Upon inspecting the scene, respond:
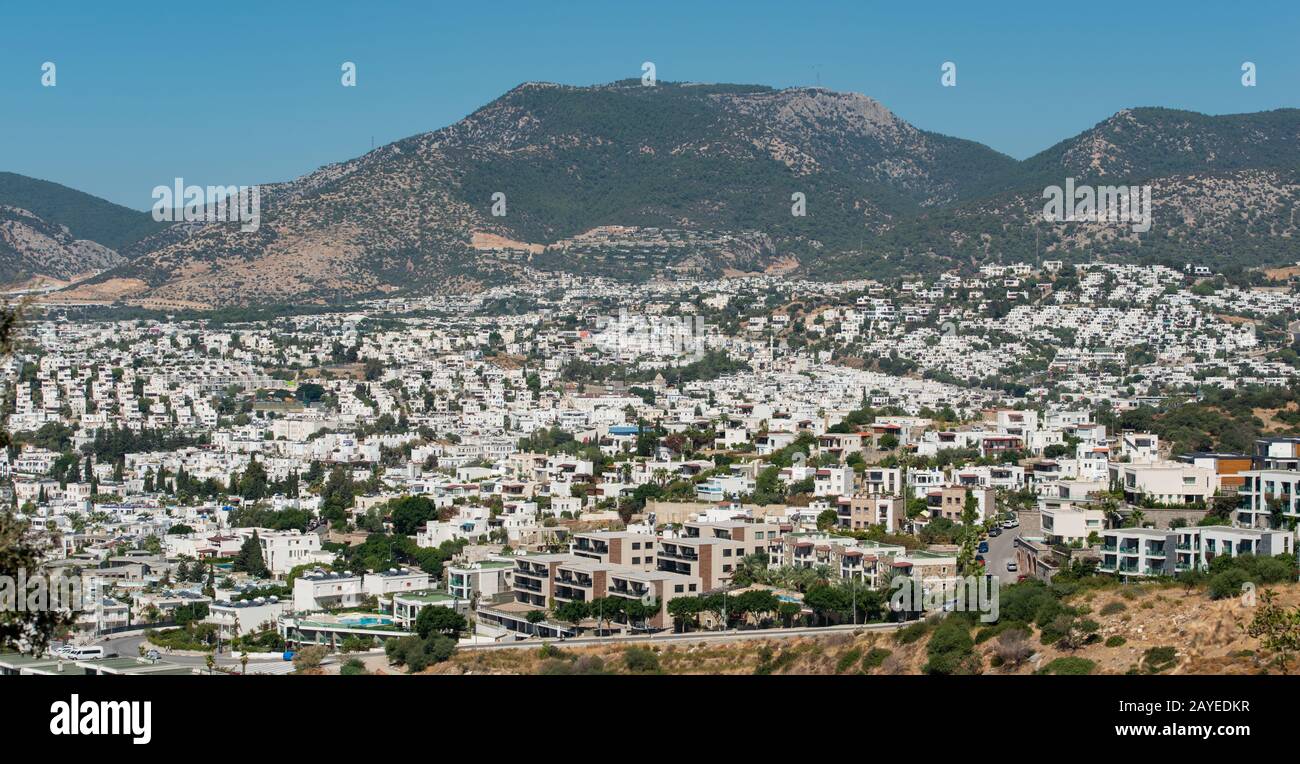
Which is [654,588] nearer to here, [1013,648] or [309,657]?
[309,657]

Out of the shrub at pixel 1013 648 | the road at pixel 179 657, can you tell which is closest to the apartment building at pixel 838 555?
the shrub at pixel 1013 648

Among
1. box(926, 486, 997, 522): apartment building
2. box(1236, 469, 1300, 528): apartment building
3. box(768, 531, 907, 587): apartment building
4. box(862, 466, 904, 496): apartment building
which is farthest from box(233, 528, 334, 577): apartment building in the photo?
box(1236, 469, 1300, 528): apartment building

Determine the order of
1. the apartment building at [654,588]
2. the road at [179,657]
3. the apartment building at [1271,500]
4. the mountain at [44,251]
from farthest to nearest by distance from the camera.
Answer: the mountain at [44,251] → the apartment building at [654,588] → the apartment building at [1271,500] → the road at [179,657]

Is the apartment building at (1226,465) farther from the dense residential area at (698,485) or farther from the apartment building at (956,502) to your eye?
the apartment building at (956,502)

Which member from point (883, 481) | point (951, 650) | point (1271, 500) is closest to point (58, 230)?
point (883, 481)

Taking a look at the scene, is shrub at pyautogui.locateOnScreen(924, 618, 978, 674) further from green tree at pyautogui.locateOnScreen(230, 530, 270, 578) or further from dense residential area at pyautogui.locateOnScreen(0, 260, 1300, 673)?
green tree at pyautogui.locateOnScreen(230, 530, 270, 578)

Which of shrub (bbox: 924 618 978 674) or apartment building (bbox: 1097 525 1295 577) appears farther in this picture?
apartment building (bbox: 1097 525 1295 577)
